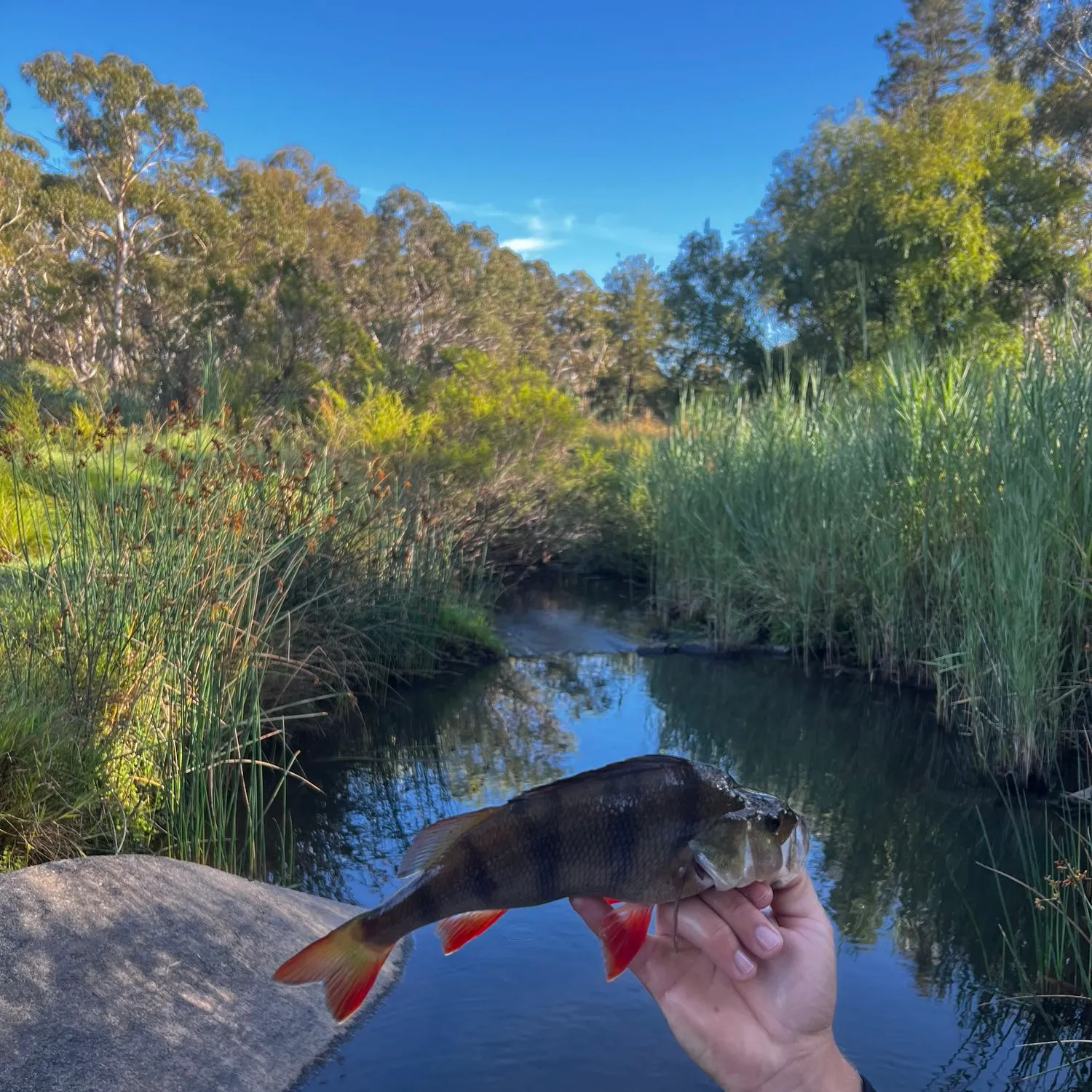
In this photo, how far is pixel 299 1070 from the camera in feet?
9.86

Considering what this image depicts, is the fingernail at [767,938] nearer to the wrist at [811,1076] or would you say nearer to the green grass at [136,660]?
the wrist at [811,1076]

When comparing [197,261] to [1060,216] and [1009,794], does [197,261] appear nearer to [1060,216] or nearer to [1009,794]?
[1060,216]

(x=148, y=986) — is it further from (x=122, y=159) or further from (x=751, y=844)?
(x=122, y=159)

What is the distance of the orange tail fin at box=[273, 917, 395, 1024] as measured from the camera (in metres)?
1.36

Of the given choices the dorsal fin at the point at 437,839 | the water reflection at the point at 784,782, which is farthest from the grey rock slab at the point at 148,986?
the dorsal fin at the point at 437,839

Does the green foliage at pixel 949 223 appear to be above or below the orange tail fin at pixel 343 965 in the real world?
above

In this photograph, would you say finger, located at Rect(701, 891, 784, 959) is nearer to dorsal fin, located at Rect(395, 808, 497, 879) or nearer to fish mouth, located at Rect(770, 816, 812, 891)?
fish mouth, located at Rect(770, 816, 812, 891)

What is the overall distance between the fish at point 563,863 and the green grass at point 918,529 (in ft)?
11.7

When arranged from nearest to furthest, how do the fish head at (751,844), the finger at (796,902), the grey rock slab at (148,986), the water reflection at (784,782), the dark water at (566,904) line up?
Answer: 1. the fish head at (751,844)
2. the finger at (796,902)
3. the grey rock slab at (148,986)
4. the dark water at (566,904)
5. the water reflection at (784,782)

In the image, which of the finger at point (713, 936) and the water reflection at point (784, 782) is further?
the water reflection at point (784, 782)

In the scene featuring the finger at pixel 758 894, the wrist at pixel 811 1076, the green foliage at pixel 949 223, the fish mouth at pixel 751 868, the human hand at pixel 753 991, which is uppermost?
the green foliage at pixel 949 223

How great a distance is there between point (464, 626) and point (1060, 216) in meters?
16.6

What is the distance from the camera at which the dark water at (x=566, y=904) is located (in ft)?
10.8

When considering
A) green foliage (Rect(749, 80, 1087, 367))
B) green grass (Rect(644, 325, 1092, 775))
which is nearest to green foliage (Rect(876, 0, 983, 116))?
green foliage (Rect(749, 80, 1087, 367))
